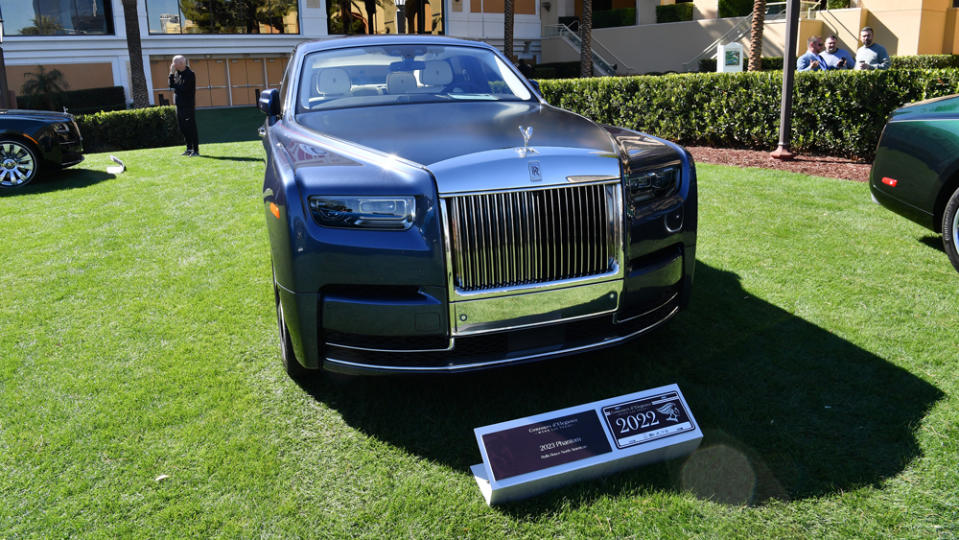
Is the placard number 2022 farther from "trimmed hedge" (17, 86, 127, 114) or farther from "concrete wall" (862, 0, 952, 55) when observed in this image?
"concrete wall" (862, 0, 952, 55)

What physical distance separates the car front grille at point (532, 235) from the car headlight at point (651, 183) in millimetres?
157

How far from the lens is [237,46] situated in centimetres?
3128

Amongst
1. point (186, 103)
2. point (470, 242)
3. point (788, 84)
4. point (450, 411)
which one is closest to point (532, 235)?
point (470, 242)

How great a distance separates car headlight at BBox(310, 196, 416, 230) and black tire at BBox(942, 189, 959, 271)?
4.26 metres

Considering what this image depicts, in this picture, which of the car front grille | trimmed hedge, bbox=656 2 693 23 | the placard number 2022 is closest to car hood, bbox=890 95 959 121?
the car front grille

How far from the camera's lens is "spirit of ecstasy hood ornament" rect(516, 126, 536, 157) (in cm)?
310

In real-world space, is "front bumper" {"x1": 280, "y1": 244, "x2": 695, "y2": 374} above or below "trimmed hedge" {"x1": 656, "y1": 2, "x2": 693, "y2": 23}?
below

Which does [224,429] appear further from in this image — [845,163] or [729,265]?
[845,163]

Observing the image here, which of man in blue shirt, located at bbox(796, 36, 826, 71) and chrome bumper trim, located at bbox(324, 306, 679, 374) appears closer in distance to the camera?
chrome bumper trim, located at bbox(324, 306, 679, 374)

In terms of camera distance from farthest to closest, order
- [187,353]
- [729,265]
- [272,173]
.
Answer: [729,265] < [187,353] < [272,173]

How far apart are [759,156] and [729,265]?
215 inches

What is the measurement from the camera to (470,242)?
293cm

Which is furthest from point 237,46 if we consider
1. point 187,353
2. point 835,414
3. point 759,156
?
point 835,414

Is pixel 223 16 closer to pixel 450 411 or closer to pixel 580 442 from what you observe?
pixel 450 411
